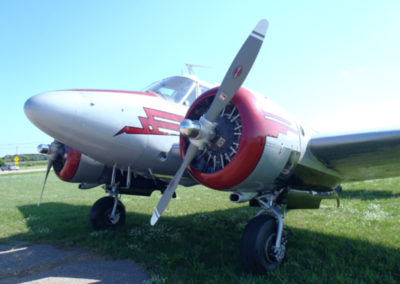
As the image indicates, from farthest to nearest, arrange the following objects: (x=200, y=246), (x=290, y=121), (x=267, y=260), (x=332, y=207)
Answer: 1. (x=332, y=207)
2. (x=200, y=246)
3. (x=290, y=121)
4. (x=267, y=260)

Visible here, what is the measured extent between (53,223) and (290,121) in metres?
6.80

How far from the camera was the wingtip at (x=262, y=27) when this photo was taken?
3.67 m

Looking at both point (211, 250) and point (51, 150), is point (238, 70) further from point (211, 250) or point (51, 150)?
point (51, 150)

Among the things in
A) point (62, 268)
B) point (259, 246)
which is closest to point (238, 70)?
point (259, 246)

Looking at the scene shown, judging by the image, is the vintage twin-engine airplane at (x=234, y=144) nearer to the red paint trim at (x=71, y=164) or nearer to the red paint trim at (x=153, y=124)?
the red paint trim at (x=153, y=124)

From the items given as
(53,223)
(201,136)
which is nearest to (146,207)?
(53,223)

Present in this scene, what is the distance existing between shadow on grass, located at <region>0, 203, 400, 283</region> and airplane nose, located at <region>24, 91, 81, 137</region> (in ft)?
8.03

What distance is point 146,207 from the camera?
32.4ft

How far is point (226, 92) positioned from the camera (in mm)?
3615

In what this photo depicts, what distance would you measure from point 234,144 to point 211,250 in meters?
2.10

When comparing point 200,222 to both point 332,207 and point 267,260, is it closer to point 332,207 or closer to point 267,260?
point 267,260

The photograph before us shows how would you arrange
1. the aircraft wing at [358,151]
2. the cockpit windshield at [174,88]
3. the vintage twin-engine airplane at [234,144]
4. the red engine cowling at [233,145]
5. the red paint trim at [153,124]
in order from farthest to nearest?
the cockpit windshield at [174,88] → the red paint trim at [153,124] → the aircraft wing at [358,151] → the vintage twin-engine airplane at [234,144] → the red engine cowling at [233,145]

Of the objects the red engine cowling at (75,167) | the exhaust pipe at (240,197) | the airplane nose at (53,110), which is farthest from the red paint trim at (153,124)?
the red engine cowling at (75,167)

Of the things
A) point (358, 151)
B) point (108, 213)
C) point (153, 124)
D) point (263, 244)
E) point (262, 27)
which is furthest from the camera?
point (108, 213)
